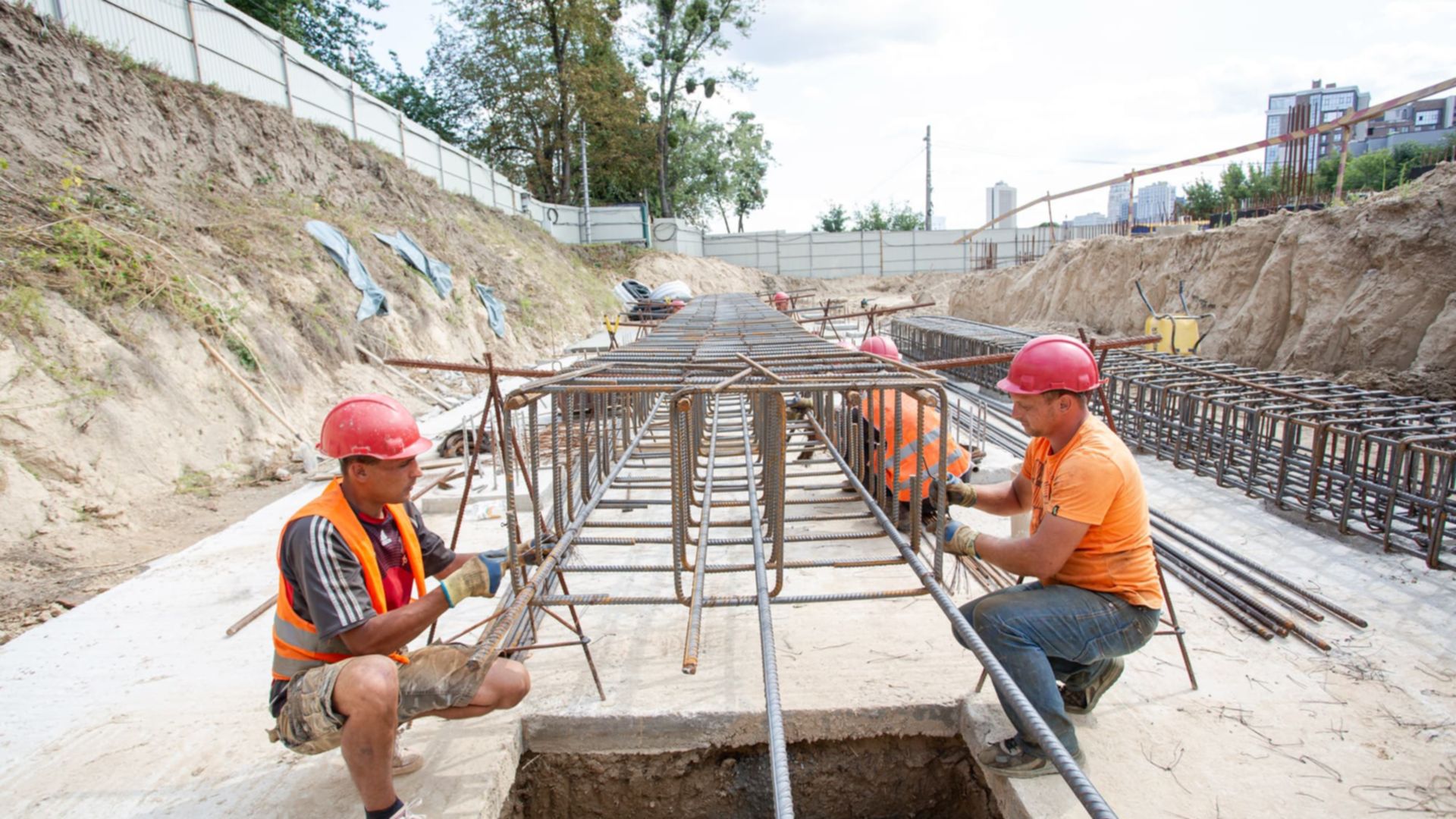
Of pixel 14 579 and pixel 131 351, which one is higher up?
pixel 131 351

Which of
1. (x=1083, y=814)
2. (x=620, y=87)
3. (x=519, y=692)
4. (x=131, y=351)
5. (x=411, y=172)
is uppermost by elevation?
(x=620, y=87)

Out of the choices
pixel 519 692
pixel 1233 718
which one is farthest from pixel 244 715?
pixel 1233 718

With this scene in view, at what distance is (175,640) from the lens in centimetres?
401

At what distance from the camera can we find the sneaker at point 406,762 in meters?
2.77

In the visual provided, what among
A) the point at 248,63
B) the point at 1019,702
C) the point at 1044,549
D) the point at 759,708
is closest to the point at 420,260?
the point at 248,63

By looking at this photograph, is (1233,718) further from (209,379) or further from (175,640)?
(209,379)

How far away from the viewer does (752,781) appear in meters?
3.28

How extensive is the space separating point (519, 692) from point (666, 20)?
41.1m

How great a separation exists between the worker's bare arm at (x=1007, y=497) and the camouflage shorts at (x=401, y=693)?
2.13 meters

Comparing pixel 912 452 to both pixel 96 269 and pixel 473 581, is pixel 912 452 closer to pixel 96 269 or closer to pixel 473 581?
pixel 473 581

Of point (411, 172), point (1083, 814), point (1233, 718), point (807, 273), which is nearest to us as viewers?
point (1083, 814)

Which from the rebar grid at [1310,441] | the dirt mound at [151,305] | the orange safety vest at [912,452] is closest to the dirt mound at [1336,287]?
the rebar grid at [1310,441]

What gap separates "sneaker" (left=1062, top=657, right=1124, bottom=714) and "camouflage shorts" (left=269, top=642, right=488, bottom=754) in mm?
2273

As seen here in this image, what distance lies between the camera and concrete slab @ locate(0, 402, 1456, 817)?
2709mm
